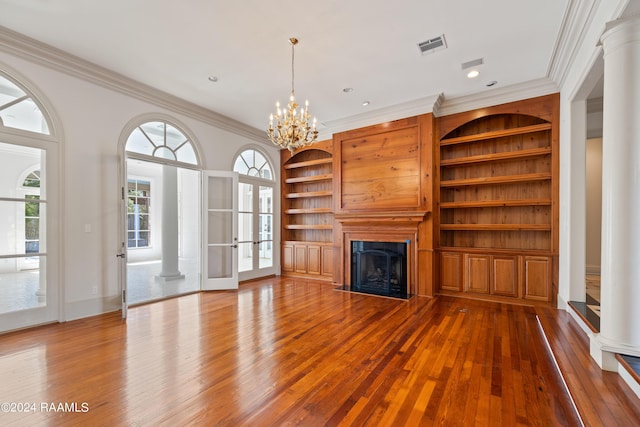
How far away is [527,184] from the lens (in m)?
4.61

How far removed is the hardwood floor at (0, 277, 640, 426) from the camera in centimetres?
189

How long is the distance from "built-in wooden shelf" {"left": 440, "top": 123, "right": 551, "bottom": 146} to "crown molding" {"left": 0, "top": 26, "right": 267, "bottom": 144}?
14.4 feet

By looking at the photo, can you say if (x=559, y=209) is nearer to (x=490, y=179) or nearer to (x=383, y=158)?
(x=490, y=179)

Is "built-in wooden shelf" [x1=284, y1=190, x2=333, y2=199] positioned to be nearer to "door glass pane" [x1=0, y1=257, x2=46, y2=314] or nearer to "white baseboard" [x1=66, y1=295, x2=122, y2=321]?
"white baseboard" [x1=66, y1=295, x2=122, y2=321]

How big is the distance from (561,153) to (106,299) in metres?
6.84

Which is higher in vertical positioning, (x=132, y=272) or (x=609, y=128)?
(x=609, y=128)

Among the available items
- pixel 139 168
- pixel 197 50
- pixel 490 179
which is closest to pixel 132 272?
pixel 139 168

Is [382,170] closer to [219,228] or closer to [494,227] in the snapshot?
[494,227]

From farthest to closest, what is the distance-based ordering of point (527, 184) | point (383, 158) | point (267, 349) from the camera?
point (383, 158)
point (527, 184)
point (267, 349)

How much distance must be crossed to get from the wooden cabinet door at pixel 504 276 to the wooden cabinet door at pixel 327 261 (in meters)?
3.08

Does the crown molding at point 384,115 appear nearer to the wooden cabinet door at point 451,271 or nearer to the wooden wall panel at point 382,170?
the wooden wall panel at point 382,170

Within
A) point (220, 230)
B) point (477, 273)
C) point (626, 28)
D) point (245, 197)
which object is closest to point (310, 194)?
point (245, 197)

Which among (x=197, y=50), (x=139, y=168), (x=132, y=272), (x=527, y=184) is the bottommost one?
(x=132, y=272)

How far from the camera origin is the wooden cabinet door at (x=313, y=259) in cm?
A: 646
